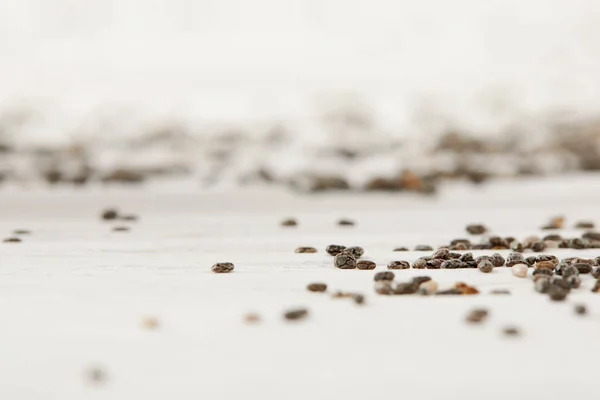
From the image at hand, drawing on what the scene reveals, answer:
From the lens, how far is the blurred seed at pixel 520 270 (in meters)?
1.82

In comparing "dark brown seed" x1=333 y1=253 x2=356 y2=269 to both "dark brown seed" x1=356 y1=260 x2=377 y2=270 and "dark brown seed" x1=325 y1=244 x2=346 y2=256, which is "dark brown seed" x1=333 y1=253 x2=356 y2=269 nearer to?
"dark brown seed" x1=356 y1=260 x2=377 y2=270

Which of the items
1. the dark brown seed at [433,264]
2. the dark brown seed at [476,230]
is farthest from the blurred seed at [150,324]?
the dark brown seed at [476,230]

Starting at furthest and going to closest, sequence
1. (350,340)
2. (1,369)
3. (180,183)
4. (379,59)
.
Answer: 1. (379,59)
2. (180,183)
3. (350,340)
4. (1,369)

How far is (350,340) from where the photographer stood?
1244 mm

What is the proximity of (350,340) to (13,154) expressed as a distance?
4058mm

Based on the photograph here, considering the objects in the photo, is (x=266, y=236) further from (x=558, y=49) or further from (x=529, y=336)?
(x=558, y=49)

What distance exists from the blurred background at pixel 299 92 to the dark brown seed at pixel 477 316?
10.7ft

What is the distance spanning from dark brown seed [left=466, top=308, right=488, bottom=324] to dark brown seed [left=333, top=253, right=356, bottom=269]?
0.62 m

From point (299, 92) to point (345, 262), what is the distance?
4.02 meters

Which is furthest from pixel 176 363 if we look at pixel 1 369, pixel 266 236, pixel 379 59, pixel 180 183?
pixel 379 59

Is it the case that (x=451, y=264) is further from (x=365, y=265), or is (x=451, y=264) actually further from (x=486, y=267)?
(x=365, y=265)

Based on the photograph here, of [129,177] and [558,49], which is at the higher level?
[558,49]

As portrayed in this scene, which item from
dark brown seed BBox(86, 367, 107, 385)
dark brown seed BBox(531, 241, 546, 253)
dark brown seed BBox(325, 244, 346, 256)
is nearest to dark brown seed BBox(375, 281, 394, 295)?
dark brown seed BBox(325, 244, 346, 256)

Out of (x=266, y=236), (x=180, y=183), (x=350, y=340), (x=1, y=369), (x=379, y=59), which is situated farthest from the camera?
(x=379, y=59)
